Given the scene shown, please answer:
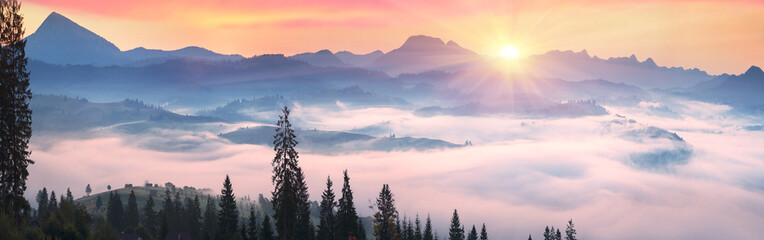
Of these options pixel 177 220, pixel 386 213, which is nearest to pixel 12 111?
pixel 386 213

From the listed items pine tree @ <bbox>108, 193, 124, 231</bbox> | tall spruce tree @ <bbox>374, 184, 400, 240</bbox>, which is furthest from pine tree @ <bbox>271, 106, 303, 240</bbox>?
pine tree @ <bbox>108, 193, 124, 231</bbox>

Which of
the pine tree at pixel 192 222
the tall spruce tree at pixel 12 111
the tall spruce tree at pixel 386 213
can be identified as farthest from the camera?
the pine tree at pixel 192 222

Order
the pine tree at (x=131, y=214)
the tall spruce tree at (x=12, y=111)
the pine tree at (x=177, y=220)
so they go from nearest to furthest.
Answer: the tall spruce tree at (x=12, y=111)
the pine tree at (x=177, y=220)
the pine tree at (x=131, y=214)

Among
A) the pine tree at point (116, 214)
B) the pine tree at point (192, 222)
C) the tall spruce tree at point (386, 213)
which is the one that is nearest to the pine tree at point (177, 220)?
the pine tree at point (192, 222)

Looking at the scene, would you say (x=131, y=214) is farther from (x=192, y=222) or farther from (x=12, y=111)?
(x=12, y=111)

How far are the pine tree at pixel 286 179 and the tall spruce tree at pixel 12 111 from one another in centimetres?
2350

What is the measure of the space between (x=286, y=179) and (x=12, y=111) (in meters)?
26.9

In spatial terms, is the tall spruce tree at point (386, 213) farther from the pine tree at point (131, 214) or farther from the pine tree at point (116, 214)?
the pine tree at point (116, 214)

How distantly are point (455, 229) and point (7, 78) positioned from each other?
464 feet

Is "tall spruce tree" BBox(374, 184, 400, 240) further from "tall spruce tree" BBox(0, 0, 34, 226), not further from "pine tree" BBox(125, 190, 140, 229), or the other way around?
"pine tree" BBox(125, 190, 140, 229)

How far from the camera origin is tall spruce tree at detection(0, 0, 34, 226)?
5109cm

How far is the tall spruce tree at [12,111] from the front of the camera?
5109cm

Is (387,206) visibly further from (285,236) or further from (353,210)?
(353,210)

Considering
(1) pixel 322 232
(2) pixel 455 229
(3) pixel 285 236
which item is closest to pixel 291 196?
(3) pixel 285 236
